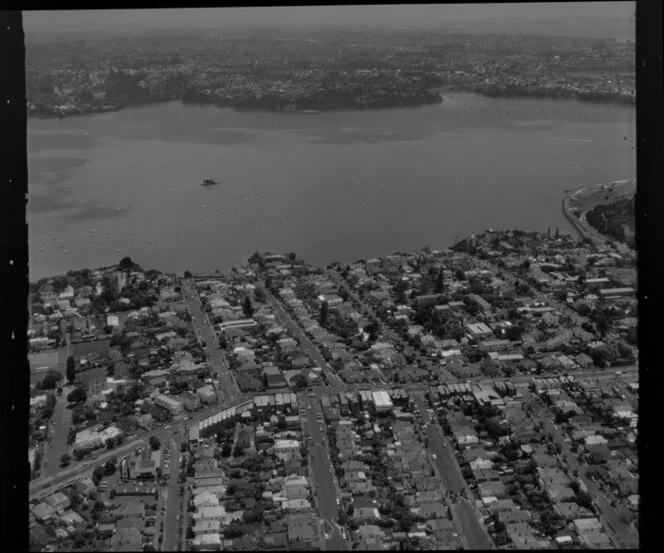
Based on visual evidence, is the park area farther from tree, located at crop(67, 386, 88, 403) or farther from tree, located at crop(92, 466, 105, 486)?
tree, located at crop(92, 466, 105, 486)

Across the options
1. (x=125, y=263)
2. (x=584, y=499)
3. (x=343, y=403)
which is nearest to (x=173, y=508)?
(x=343, y=403)

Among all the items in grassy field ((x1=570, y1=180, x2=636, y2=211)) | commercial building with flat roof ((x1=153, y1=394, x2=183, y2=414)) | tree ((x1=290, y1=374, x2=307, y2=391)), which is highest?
grassy field ((x1=570, y1=180, x2=636, y2=211))

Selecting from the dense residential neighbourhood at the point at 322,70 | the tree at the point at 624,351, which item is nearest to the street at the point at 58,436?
the dense residential neighbourhood at the point at 322,70

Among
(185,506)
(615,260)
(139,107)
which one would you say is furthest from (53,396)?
(615,260)

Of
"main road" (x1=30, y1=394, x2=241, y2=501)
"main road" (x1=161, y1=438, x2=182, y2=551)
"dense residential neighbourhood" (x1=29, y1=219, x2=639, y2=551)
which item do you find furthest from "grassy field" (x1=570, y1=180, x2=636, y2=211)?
"main road" (x1=161, y1=438, x2=182, y2=551)

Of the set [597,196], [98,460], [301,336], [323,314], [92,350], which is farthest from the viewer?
[597,196]

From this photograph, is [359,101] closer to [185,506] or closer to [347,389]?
[347,389]

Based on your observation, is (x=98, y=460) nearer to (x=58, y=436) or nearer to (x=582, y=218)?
(x=58, y=436)
